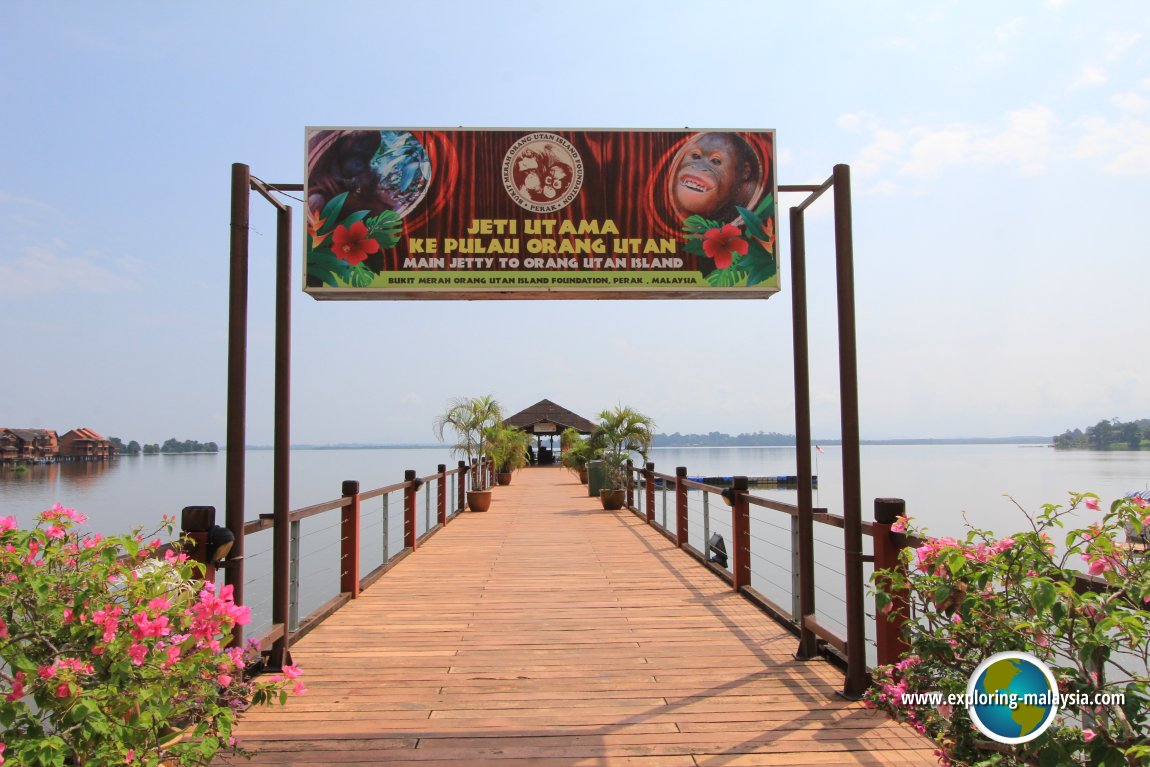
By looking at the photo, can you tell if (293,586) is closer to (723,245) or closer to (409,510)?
(723,245)

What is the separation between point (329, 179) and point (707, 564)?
5048mm

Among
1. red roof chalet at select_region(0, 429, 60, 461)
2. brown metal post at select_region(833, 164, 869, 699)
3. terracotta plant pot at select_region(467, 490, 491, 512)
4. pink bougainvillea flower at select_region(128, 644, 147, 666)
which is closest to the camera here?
pink bougainvillea flower at select_region(128, 644, 147, 666)

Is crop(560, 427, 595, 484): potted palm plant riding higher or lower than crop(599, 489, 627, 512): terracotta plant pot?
higher

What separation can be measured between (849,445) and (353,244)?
280cm

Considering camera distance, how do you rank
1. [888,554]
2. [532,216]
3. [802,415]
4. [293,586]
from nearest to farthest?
[888,554] → [532,216] → [802,415] → [293,586]

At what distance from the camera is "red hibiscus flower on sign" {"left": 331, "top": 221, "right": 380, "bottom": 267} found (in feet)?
12.9

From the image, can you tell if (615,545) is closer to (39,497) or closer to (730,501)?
(730,501)

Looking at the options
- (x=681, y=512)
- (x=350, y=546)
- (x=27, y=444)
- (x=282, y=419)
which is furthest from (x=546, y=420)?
(x=27, y=444)

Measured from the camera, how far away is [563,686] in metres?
3.64

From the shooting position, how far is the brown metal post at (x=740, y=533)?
18.5 ft

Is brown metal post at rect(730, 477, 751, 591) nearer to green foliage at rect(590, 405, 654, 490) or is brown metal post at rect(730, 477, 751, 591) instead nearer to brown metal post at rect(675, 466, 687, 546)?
brown metal post at rect(675, 466, 687, 546)

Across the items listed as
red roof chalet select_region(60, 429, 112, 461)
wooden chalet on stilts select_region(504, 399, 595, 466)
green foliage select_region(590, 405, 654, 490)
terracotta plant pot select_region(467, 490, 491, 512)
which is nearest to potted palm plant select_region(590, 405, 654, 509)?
green foliage select_region(590, 405, 654, 490)

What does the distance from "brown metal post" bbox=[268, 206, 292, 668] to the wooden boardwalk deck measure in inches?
17.5

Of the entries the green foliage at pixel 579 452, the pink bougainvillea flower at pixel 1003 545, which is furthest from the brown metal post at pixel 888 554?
the green foliage at pixel 579 452
